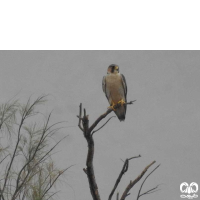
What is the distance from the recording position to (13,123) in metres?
1.54

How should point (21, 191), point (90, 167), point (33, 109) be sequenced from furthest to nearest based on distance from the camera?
point (33, 109), point (21, 191), point (90, 167)

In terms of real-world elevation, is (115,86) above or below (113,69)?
below

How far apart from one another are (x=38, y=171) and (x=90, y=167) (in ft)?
1.96

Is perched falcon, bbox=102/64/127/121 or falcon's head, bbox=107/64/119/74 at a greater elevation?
falcon's head, bbox=107/64/119/74

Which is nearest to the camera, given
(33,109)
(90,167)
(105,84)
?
(90,167)

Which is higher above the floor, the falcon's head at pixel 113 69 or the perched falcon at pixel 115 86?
the falcon's head at pixel 113 69
